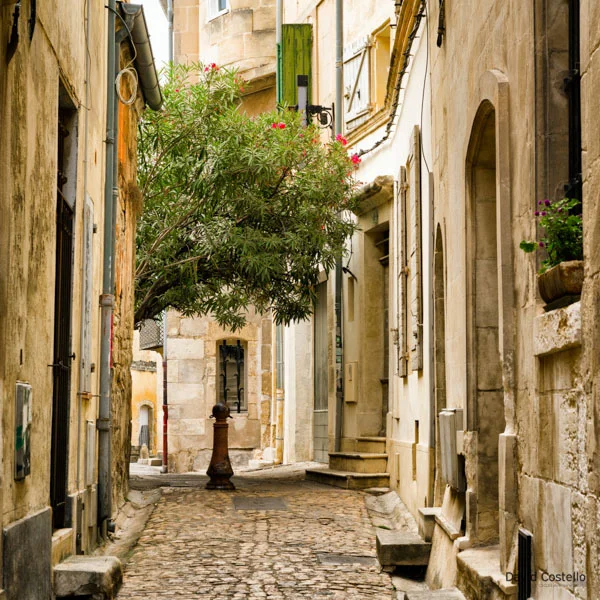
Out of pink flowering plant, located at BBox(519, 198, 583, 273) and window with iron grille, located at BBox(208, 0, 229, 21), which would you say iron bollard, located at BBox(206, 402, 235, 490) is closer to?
pink flowering plant, located at BBox(519, 198, 583, 273)

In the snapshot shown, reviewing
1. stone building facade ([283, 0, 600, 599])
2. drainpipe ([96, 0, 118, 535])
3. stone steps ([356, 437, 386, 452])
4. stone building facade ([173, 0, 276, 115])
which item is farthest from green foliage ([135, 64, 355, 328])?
stone building facade ([173, 0, 276, 115])

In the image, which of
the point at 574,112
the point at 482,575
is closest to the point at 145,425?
the point at 482,575

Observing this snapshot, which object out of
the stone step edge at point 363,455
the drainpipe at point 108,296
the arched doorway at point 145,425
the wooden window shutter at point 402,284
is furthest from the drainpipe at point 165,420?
the arched doorway at point 145,425

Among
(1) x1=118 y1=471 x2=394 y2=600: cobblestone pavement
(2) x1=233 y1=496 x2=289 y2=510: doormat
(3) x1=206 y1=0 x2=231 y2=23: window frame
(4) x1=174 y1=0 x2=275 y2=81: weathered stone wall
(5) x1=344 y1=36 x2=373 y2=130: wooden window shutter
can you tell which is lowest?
(1) x1=118 y1=471 x2=394 y2=600: cobblestone pavement

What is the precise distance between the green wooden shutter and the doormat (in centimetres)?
847

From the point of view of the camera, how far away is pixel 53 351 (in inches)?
301

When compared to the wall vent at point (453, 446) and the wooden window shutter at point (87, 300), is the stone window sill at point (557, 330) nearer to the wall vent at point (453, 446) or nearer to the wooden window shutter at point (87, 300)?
→ the wall vent at point (453, 446)

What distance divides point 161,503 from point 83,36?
5317 mm

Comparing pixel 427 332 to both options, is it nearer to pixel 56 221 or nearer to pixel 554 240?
pixel 56 221

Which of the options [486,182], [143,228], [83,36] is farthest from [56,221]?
[143,228]

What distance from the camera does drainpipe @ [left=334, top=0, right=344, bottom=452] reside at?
16.5 meters

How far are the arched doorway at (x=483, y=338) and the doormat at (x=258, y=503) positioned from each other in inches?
191

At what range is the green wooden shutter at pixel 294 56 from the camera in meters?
19.5

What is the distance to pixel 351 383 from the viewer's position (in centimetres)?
1614
